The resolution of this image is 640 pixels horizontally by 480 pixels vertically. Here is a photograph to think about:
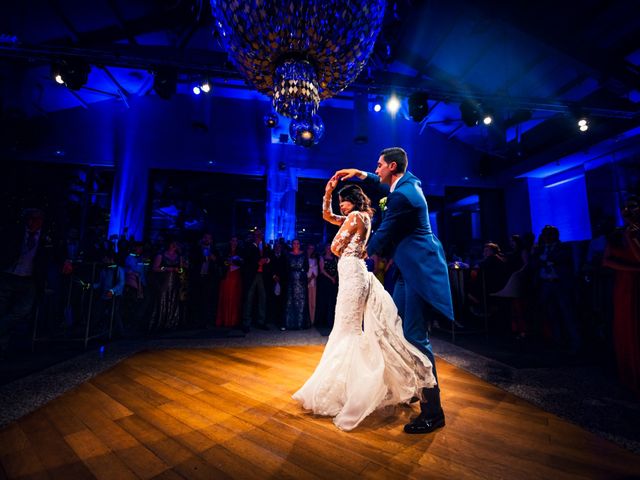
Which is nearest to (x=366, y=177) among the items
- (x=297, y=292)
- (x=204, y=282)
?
(x=297, y=292)

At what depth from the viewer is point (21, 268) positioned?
3.26 metres

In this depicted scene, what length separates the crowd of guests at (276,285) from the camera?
125 inches

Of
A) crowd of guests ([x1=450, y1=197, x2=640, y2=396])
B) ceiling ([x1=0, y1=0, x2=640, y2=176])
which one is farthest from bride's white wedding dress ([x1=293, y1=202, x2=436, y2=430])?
ceiling ([x1=0, y1=0, x2=640, y2=176])

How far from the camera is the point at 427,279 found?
162cm

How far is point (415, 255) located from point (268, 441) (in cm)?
132

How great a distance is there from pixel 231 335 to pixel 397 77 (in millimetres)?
5287

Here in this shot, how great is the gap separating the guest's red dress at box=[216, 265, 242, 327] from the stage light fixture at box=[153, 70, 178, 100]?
3.37m

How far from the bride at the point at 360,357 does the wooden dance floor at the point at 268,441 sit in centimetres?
12

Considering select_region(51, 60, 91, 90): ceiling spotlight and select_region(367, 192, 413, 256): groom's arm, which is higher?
select_region(51, 60, 91, 90): ceiling spotlight

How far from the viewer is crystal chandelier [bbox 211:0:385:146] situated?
42.5 inches

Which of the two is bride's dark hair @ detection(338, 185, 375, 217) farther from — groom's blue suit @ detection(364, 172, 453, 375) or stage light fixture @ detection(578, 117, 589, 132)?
stage light fixture @ detection(578, 117, 589, 132)

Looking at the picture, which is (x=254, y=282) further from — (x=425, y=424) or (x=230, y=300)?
(x=425, y=424)

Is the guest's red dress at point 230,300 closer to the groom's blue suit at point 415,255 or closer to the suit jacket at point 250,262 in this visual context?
the suit jacket at point 250,262

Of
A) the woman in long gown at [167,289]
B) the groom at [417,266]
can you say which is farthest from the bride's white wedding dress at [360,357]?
the woman in long gown at [167,289]
